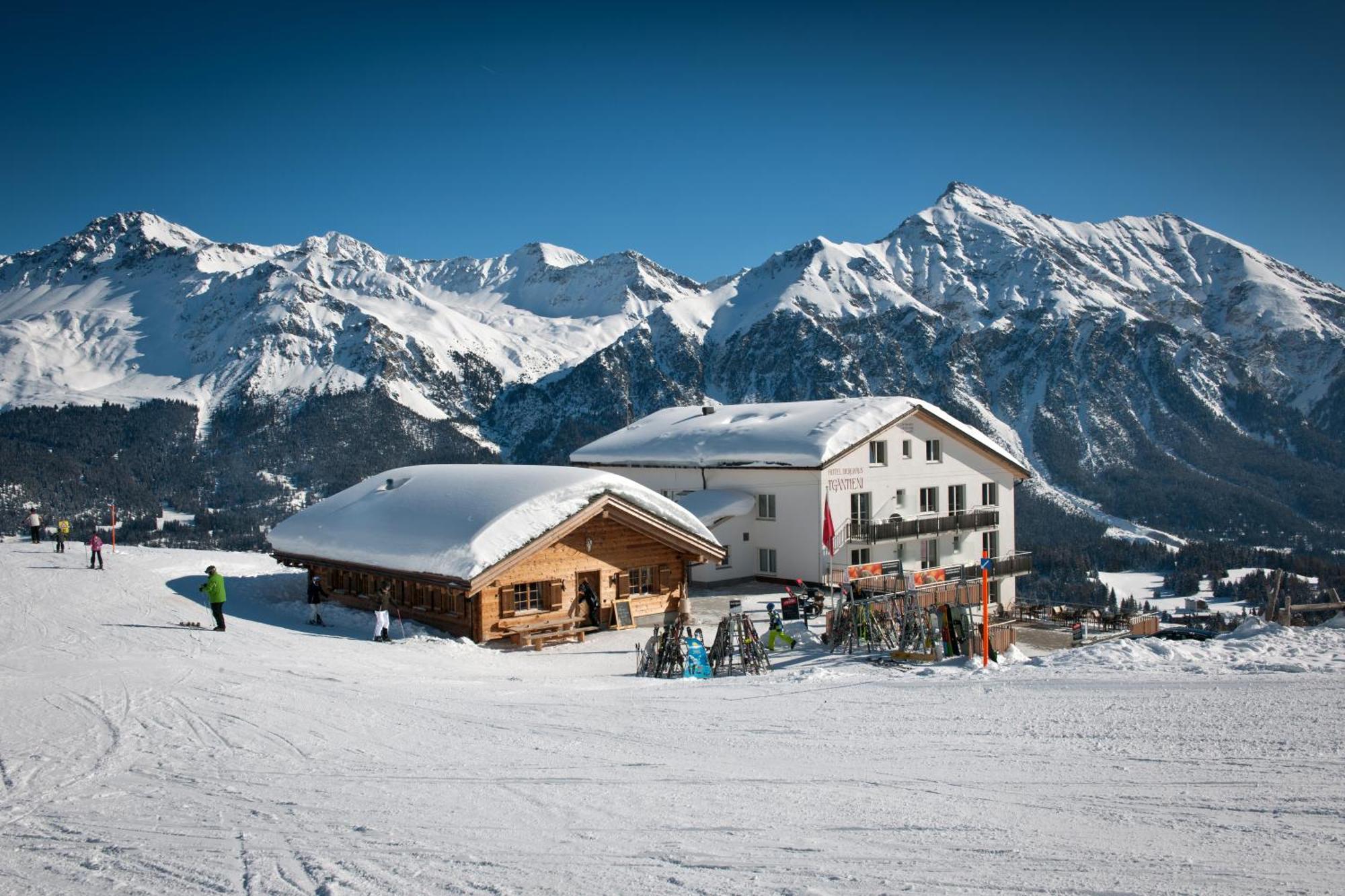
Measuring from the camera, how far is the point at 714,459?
37344mm

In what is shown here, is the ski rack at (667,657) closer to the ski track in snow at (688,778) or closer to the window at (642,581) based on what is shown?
the ski track in snow at (688,778)

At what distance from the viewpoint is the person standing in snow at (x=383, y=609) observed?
21.4m

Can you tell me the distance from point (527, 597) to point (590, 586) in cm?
185

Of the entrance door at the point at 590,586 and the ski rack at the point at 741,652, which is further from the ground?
the entrance door at the point at 590,586

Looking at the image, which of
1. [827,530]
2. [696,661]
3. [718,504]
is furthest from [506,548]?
[827,530]

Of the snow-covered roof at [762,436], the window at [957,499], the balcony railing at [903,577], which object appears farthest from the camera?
the window at [957,499]

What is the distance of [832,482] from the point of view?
117ft

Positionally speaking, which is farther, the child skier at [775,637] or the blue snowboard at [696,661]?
the child skier at [775,637]

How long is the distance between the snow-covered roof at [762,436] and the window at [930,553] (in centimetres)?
480

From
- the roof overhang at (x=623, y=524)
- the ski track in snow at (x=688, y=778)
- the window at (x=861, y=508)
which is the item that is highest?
the window at (x=861, y=508)

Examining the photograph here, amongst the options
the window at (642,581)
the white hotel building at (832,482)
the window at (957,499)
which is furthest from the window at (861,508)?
the window at (642,581)

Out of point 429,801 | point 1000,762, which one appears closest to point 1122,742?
point 1000,762

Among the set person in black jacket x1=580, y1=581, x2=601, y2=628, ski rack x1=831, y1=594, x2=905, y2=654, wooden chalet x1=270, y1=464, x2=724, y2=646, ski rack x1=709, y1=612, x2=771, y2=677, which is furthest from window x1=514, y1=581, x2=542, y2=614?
ski rack x1=831, y1=594, x2=905, y2=654

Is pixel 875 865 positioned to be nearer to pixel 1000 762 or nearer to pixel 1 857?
pixel 1000 762
